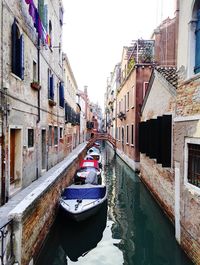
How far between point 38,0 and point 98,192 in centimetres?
624

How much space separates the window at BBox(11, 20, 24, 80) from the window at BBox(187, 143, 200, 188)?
14.1 ft

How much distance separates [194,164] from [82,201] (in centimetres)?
372

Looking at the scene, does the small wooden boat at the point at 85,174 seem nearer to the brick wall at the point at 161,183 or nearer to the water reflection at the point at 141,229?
the water reflection at the point at 141,229

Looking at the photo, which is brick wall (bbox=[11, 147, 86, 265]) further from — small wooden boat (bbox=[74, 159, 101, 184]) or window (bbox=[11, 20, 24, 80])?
small wooden boat (bbox=[74, 159, 101, 184])

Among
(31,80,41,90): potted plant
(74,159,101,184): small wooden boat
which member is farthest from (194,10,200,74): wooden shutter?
(74,159,101,184): small wooden boat

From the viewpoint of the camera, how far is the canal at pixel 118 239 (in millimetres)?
5793

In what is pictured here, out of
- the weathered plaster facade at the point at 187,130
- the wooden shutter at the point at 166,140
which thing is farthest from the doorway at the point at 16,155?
the weathered plaster facade at the point at 187,130

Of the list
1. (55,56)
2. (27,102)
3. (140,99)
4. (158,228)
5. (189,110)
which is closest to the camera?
(189,110)

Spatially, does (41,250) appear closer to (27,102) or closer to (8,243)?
(8,243)

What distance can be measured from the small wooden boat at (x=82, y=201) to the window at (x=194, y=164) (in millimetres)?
3026

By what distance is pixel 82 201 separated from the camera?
7926 millimetres

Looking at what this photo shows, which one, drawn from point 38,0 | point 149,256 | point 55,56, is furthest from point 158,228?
point 55,56

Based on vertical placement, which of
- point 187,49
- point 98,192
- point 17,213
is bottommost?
point 98,192

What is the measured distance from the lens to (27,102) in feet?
25.8
